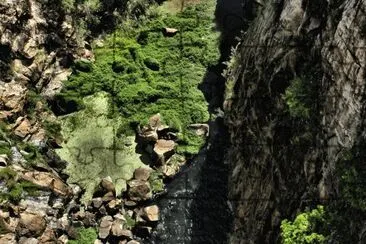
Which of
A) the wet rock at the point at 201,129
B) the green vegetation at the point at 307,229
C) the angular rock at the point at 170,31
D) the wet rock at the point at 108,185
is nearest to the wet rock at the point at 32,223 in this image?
the wet rock at the point at 108,185

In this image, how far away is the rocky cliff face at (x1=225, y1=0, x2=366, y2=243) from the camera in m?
12.9

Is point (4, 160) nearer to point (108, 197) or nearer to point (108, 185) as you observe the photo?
point (108, 185)

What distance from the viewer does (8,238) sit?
1869 cm

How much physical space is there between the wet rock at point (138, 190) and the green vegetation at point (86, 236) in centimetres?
190

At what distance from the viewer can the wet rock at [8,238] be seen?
18.5 meters

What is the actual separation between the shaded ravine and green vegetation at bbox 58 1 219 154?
0.57 meters

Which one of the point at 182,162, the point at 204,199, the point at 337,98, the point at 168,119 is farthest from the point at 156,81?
the point at 337,98

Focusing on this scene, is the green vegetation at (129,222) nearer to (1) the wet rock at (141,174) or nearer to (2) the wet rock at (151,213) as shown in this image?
(2) the wet rock at (151,213)

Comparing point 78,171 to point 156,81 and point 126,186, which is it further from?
point 156,81

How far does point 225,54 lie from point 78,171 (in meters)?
8.10

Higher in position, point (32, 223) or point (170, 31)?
point (170, 31)

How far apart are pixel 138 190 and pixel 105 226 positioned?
181 centimetres

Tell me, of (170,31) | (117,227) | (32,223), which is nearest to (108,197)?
(117,227)

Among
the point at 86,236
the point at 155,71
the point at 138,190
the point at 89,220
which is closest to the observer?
the point at 86,236
